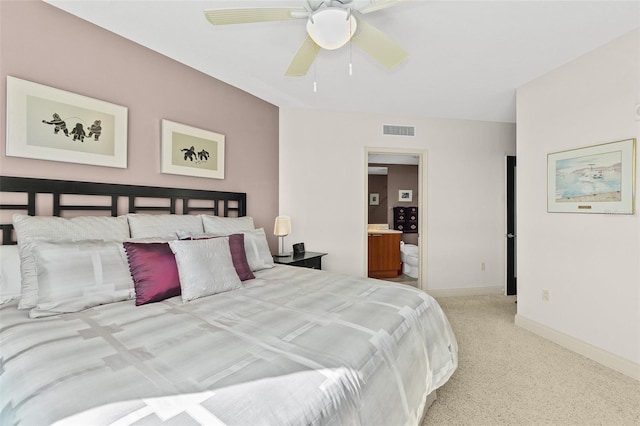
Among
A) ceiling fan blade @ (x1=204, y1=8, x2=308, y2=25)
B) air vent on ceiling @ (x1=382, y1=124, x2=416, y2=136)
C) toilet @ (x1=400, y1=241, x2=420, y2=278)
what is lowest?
toilet @ (x1=400, y1=241, x2=420, y2=278)

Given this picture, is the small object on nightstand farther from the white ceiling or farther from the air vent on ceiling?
the air vent on ceiling

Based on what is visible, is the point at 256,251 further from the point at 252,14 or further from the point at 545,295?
the point at 545,295

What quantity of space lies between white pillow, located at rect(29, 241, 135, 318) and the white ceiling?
164 cm

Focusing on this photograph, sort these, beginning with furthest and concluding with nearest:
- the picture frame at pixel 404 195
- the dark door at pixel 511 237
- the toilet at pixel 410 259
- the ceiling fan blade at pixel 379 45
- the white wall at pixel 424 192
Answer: the picture frame at pixel 404 195
the toilet at pixel 410 259
the dark door at pixel 511 237
the white wall at pixel 424 192
the ceiling fan blade at pixel 379 45

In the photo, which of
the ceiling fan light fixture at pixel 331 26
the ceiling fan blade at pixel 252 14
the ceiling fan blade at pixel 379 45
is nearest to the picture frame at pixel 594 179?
the ceiling fan blade at pixel 379 45

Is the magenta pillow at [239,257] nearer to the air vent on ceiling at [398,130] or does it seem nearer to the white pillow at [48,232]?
the white pillow at [48,232]

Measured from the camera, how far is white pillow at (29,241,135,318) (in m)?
1.48

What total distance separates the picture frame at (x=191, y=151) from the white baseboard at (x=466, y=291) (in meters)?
3.38

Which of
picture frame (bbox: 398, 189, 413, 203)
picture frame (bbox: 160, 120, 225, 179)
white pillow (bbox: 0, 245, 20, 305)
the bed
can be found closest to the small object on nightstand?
the bed

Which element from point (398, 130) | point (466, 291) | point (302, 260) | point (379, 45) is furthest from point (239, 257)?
point (466, 291)

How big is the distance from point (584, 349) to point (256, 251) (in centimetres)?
298

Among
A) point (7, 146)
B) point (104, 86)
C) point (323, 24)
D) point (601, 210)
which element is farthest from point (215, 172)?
point (601, 210)

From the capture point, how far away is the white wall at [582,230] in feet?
7.36

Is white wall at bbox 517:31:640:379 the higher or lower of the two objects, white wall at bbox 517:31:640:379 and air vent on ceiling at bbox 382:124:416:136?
the lower
